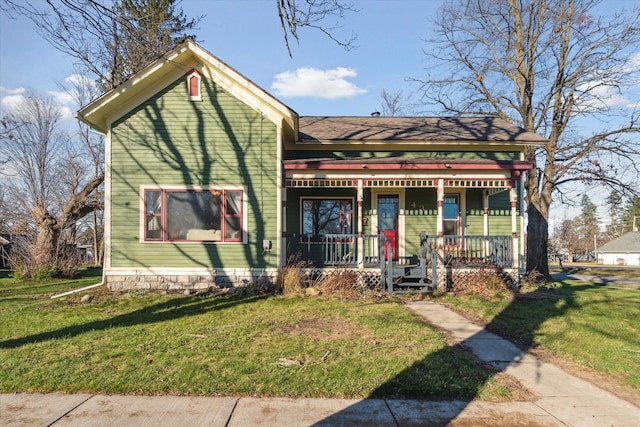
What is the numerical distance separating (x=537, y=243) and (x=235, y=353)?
42.5 ft

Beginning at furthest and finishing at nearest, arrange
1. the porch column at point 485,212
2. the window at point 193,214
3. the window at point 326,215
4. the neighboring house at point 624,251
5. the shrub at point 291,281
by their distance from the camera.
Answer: the neighboring house at point 624,251 → the window at point 326,215 → the porch column at point 485,212 → the window at point 193,214 → the shrub at point 291,281

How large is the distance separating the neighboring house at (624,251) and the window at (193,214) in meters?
65.0

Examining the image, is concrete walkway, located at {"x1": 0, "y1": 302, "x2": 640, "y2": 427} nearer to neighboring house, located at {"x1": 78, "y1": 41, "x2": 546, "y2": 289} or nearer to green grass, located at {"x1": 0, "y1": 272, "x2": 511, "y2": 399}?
green grass, located at {"x1": 0, "y1": 272, "x2": 511, "y2": 399}

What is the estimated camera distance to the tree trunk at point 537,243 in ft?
46.8

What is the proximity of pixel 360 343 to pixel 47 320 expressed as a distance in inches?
233

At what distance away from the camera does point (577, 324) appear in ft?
23.9

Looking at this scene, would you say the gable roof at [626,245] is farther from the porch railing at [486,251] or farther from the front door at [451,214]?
the porch railing at [486,251]

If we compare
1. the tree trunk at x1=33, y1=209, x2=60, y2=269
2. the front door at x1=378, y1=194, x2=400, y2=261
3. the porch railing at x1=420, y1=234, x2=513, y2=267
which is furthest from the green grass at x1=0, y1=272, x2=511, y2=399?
the tree trunk at x1=33, y1=209, x2=60, y2=269

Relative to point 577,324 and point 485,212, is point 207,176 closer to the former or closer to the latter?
point 485,212

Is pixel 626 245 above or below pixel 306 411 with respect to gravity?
below

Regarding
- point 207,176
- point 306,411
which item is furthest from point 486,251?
point 306,411

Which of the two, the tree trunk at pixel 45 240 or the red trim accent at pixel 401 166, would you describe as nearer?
the red trim accent at pixel 401 166

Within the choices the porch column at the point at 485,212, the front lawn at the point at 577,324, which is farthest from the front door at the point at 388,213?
the front lawn at the point at 577,324

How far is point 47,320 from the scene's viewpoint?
7340 millimetres
